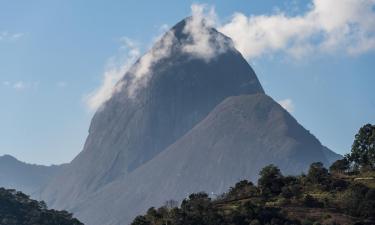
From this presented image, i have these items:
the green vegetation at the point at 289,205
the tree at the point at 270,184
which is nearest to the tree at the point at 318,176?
the green vegetation at the point at 289,205

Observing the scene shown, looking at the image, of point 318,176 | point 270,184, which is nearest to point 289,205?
point 270,184

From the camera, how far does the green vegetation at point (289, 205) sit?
15888 centimetres

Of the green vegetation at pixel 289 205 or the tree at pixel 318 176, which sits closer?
the green vegetation at pixel 289 205

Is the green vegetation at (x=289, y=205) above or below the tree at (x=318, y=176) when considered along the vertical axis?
below

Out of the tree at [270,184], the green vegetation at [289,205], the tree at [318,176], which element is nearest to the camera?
the green vegetation at [289,205]

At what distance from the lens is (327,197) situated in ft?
573

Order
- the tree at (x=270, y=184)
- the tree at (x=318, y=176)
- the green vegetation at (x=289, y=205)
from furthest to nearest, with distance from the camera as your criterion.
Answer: the tree at (x=318, y=176)
the tree at (x=270, y=184)
the green vegetation at (x=289, y=205)

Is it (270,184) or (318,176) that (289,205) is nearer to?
(270,184)

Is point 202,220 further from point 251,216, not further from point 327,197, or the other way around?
point 327,197

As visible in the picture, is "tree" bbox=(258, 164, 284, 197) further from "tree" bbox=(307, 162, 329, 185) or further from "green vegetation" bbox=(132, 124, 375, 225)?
"tree" bbox=(307, 162, 329, 185)

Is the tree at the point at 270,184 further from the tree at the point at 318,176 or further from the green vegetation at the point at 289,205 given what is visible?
the tree at the point at 318,176

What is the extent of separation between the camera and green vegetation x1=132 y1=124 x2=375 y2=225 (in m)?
159

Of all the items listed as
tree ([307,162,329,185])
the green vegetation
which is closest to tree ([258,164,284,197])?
the green vegetation

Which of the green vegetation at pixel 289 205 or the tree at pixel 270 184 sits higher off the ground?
the tree at pixel 270 184
